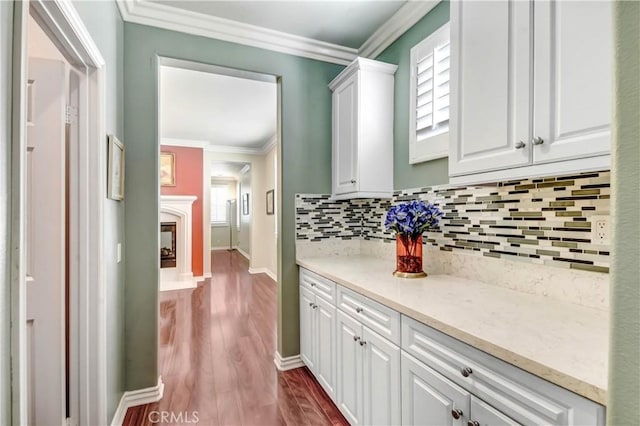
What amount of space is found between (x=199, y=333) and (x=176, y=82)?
2.62 metres

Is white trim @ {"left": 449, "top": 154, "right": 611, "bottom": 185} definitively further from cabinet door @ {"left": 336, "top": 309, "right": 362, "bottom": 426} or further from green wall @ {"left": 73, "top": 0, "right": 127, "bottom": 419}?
green wall @ {"left": 73, "top": 0, "right": 127, "bottom": 419}

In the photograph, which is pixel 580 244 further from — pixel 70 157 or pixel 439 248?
pixel 70 157

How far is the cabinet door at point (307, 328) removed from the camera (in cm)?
228

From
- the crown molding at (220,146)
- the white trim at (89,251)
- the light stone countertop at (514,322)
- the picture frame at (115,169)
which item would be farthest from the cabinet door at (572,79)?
the crown molding at (220,146)

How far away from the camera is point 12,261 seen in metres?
0.79

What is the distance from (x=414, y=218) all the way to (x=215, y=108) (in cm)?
324

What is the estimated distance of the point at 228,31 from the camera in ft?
7.57

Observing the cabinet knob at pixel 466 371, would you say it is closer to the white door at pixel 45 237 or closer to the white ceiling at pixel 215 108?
the white door at pixel 45 237

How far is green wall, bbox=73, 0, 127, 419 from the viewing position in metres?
1.63

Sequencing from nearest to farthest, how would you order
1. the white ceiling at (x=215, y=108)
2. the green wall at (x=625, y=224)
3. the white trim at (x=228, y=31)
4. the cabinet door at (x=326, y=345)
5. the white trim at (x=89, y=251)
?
the green wall at (x=625, y=224) < the white trim at (x=89, y=251) < the cabinet door at (x=326, y=345) < the white trim at (x=228, y=31) < the white ceiling at (x=215, y=108)

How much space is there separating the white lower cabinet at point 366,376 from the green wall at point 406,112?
3.37 ft

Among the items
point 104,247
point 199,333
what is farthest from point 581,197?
point 199,333

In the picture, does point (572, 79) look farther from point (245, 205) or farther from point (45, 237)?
point (245, 205)

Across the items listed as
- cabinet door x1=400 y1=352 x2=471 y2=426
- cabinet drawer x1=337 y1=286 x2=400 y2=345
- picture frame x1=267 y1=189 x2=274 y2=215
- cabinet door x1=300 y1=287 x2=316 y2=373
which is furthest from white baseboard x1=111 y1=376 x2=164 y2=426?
picture frame x1=267 y1=189 x2=274 y2=215
